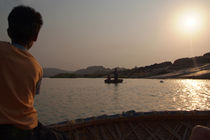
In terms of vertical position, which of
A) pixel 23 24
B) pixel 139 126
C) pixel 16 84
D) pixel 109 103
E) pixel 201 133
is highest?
pixel 23 24

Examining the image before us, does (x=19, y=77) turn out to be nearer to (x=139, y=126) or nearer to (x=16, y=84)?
(x=16, y=84)

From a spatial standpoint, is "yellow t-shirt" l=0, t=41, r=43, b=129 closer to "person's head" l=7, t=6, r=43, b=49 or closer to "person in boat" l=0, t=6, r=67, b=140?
"person in boat" l=0, t=6, r=67, b=140

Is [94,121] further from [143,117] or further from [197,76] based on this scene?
[197,76]

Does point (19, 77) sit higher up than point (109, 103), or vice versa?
point (19, 77)

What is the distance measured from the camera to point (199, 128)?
226 centimetres

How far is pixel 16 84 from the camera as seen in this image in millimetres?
1750

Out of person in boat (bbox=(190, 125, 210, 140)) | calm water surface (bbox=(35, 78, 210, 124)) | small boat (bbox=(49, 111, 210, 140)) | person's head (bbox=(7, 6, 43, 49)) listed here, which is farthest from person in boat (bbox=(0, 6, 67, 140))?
calm water surface (bbox=(35, 78, 210, 124))

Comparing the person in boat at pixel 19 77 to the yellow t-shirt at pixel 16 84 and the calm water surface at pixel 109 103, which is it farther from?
the calm water surface at pixel 109 103

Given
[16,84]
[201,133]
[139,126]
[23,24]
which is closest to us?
[16,84]

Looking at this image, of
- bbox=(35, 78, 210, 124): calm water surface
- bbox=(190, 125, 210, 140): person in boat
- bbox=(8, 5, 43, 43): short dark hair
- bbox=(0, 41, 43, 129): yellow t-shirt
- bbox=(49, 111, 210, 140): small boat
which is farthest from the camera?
bbox=(35, 78, 210, 124): calm water surface

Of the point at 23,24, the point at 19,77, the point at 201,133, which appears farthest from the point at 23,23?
the point at 201,133

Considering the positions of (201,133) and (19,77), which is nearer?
(19,77)

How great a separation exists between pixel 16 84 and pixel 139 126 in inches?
189

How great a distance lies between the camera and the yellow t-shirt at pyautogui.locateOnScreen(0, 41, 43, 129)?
1715 mm
